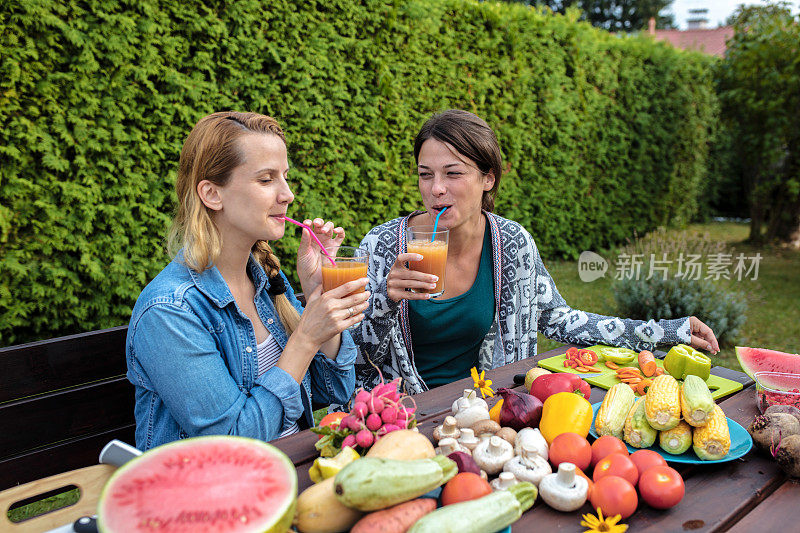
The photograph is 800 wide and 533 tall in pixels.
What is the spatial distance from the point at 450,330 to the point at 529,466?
1.37 meters

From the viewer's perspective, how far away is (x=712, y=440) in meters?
1.41

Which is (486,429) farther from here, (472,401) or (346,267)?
(346,267)

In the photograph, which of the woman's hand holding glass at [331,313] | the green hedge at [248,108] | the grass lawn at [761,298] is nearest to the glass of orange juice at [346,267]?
the woman's hand holding glass at [331,313]

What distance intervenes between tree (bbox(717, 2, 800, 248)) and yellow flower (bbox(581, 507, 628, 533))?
9426 mm

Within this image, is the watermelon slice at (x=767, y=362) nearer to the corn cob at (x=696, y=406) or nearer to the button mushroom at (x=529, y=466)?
the corn cob at (x=696, y=406)

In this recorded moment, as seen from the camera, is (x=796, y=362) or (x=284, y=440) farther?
(x=796, y=362)

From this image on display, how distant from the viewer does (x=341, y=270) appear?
1.88 meters

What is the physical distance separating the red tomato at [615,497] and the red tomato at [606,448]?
14 centimetres

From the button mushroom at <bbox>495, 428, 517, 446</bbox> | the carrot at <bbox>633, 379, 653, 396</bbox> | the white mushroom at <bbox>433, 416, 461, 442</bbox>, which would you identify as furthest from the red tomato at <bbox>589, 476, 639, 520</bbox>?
the carrot at <bbox>633, 379, 653, 396</bbox>

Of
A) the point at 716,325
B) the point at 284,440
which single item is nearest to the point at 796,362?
the point at 284,440

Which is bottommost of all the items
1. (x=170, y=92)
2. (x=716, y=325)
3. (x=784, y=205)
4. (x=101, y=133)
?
(x=716, y=325)

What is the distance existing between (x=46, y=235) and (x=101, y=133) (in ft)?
2.50

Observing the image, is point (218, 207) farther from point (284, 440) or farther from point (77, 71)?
point (77, 71)

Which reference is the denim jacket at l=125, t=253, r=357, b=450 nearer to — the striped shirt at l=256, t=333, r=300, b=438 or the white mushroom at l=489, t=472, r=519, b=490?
the striped shirt at l=256, t=333, r=300, b=438
